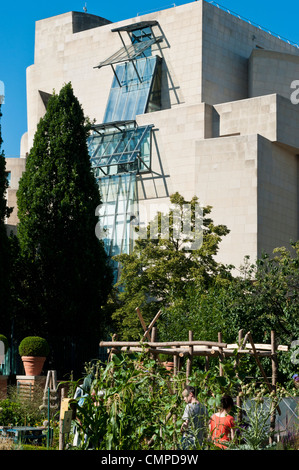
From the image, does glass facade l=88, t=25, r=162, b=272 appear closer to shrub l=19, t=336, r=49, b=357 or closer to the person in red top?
shrub l=19, t=336, r=49, b=357

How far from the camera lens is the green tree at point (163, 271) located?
31062 mm

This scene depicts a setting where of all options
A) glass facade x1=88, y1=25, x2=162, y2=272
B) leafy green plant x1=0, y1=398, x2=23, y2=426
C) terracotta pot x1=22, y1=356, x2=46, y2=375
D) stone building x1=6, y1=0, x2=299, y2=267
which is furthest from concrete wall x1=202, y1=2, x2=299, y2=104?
leafy green plant x1=0, y1=398, x2=23, y2=426

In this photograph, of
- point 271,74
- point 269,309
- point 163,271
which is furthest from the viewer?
point 271,74

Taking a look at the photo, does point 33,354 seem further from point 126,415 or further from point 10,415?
point 126,415

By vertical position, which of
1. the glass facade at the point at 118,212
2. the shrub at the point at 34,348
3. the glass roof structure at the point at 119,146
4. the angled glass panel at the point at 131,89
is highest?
the angled glass panel at the point at 131,89

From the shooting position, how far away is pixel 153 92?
162ft

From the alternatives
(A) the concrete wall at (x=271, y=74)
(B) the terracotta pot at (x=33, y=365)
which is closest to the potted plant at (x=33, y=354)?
(B) the terracotta pot at (x=33, y=365)

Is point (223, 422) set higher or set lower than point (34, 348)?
lower

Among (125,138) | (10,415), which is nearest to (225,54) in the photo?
(125,138)

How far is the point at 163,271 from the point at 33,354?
9734 mm

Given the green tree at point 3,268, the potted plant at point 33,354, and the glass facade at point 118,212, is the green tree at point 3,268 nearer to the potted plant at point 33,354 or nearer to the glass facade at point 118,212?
the potted plant at point 33,354

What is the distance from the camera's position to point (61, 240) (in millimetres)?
28188

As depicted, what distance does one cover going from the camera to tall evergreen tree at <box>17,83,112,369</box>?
2780 centimetres

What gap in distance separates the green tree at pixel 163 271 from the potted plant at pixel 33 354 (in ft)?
25.0
